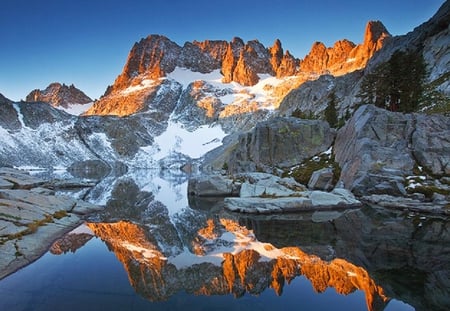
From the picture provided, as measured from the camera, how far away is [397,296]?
13.3 metres

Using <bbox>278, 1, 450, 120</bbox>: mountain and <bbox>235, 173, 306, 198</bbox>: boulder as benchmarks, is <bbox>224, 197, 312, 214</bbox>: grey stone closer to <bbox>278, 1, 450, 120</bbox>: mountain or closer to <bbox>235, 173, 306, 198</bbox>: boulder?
<bbox>235, 173, 306, 198</bbox>: boulder

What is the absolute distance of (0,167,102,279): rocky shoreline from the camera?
57.8ft

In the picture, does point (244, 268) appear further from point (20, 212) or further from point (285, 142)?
point (285, 142)

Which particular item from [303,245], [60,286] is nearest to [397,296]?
[303,245]

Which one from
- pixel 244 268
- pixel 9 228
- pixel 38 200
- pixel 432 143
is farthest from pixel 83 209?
pixel 432 143

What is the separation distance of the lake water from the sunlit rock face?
0.05 m

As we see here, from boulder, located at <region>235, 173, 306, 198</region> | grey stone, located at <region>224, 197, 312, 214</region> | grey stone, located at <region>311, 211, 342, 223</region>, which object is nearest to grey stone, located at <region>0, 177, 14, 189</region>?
grey stone, located at <region>224, 197, 312, 214</region>

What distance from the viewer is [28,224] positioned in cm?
2227

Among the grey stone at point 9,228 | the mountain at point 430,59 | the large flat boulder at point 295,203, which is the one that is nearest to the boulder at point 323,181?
the large flat boulder at point 295,203

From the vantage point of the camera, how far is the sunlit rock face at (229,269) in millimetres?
14188

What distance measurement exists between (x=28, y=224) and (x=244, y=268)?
52.2ft

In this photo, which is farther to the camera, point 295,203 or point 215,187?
point 215,187

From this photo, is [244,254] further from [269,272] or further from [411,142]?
[411,142]

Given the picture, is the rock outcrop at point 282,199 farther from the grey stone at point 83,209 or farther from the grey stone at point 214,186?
the grey stone at point 83,209
